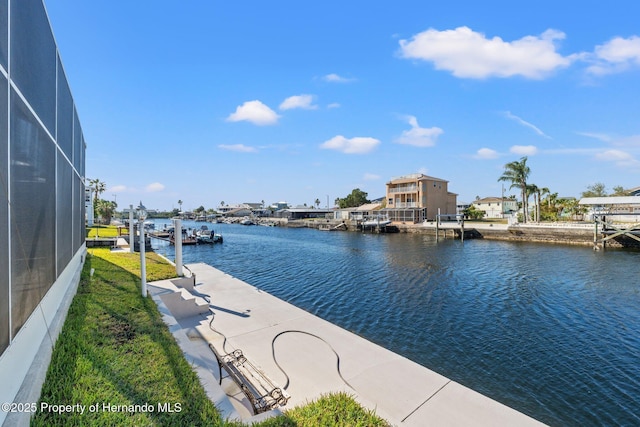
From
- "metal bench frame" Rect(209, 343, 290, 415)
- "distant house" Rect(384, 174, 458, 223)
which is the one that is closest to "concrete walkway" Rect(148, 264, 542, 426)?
"metal bench frame" Rect(209, 343, 290, 415)

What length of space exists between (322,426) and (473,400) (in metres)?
3.51

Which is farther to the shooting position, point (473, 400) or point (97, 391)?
point (473, 400)

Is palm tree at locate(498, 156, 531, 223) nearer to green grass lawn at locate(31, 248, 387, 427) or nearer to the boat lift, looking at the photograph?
the boat lift

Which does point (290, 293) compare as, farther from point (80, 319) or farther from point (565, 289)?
point (565, 289)

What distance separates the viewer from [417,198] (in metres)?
56.8

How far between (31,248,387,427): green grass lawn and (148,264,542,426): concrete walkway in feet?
1.67

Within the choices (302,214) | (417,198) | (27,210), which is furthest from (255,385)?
(302,214)

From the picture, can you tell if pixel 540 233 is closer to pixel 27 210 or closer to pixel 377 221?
pixel 377 221

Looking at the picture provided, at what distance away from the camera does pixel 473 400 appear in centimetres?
547

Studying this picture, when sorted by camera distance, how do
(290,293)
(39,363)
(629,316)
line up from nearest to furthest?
(39,363) < (629,316) < (290,293)

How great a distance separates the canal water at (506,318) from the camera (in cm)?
697

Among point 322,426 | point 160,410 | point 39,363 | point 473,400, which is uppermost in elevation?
point 39,363

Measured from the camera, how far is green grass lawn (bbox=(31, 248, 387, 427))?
321 cm

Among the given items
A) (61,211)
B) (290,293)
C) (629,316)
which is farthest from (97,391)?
(629,316)
